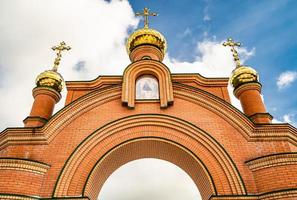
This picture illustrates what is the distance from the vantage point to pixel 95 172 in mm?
7605

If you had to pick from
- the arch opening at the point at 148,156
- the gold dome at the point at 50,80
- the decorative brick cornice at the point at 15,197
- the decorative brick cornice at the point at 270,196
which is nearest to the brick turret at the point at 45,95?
the gold dome at the point at 50,80

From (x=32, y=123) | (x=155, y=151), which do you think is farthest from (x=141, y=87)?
(x=32, y=123)

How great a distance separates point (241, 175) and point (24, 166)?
5373mm

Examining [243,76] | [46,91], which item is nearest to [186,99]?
[243,76]

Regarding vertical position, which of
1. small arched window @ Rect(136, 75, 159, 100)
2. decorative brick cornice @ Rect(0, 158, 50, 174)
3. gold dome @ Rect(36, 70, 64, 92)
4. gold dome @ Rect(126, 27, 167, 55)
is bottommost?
decorative brick cornice @ Rect(0, 158, 50, 174)

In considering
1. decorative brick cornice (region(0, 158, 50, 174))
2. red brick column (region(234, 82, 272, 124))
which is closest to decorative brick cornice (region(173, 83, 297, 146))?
red brick column (region(234, 82, 272, 124))

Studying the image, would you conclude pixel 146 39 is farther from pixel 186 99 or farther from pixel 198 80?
pixel 186 99

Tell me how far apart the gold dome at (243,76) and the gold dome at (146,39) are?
10.7 ft

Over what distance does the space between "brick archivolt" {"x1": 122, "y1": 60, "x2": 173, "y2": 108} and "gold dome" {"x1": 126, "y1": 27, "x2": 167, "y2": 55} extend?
9.66 ft

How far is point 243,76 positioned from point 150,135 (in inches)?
190

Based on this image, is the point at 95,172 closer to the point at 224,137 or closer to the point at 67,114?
the point at 67,114

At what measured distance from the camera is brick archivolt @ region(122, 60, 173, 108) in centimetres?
862

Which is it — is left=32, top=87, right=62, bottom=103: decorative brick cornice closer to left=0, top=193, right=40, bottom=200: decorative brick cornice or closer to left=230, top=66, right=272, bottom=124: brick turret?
left=0, top=193, right=40, bottom=200: decorative brick cornice

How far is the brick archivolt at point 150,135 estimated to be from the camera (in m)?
7.26
